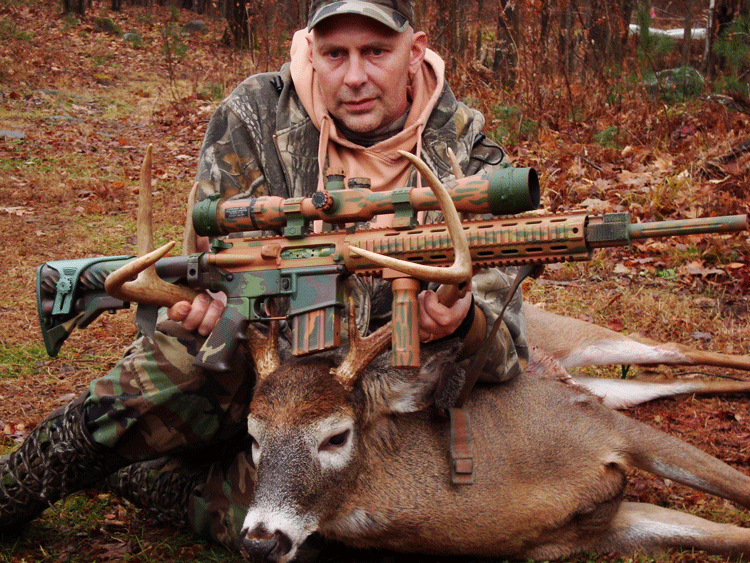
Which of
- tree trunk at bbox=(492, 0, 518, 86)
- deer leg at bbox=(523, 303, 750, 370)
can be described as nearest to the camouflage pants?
deer leg at bbox=(523, 303, 750, 370)

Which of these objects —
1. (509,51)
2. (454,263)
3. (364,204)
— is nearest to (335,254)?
(364,204)

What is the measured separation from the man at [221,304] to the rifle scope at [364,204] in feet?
0.84

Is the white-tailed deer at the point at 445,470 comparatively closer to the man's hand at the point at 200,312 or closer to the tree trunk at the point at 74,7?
the man's hand at the point at 200,312

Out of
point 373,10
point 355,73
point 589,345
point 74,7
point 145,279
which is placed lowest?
point 589,345

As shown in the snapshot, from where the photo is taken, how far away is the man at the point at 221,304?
3.77 m

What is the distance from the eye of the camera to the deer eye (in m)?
3.38

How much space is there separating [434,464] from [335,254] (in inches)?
41.1

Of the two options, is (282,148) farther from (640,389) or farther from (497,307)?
(640,389)

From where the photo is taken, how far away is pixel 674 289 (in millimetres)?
6598

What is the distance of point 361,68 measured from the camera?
3920 mm

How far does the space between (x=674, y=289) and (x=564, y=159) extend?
8.46ft

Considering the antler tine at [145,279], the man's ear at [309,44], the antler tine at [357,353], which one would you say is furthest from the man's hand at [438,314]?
the man's ear at [309,44]

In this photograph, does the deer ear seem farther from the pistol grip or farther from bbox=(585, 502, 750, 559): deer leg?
bbox=(585, 502, 750, 559): deer leg

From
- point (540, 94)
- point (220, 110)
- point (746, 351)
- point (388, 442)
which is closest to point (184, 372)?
point (388, 442)
